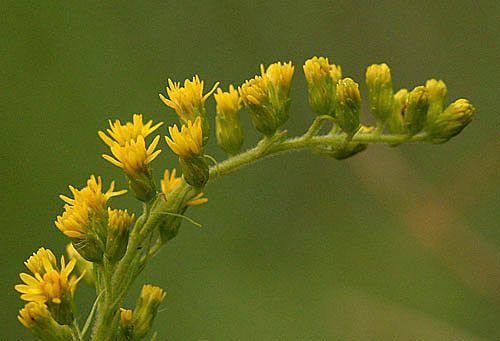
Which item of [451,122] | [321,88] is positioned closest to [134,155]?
[321,88]

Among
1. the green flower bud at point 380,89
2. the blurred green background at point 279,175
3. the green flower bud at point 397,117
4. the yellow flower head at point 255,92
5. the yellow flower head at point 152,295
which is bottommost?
the blurred green background at point 279,175

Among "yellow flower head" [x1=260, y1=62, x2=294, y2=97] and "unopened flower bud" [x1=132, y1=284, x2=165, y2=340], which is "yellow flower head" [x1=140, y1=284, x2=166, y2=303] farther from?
"yellow flower head" [x1=260, y1=62, x2=294, y2=97]

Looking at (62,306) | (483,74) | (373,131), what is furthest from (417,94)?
(483,74)

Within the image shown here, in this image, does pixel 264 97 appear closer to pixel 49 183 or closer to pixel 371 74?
pixel 371 74

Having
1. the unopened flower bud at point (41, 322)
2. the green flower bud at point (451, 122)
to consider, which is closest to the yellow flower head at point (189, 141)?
the unopened flower bud at point (41, 322)

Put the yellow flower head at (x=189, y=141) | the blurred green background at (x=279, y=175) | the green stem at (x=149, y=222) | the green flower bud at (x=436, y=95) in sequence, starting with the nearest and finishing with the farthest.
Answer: the green stem at (x=149, y=222) < the yellow flower head at (x=189, y=141) < the green flower bud at (x=436, y=95) < the blurred green background at (x=279, y=175)

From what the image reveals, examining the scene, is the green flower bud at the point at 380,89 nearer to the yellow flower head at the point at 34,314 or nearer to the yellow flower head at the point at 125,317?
the yellow flower head at the point at 125,317

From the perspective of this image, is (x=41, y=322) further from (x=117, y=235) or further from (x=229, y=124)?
(x=229, y=124)
